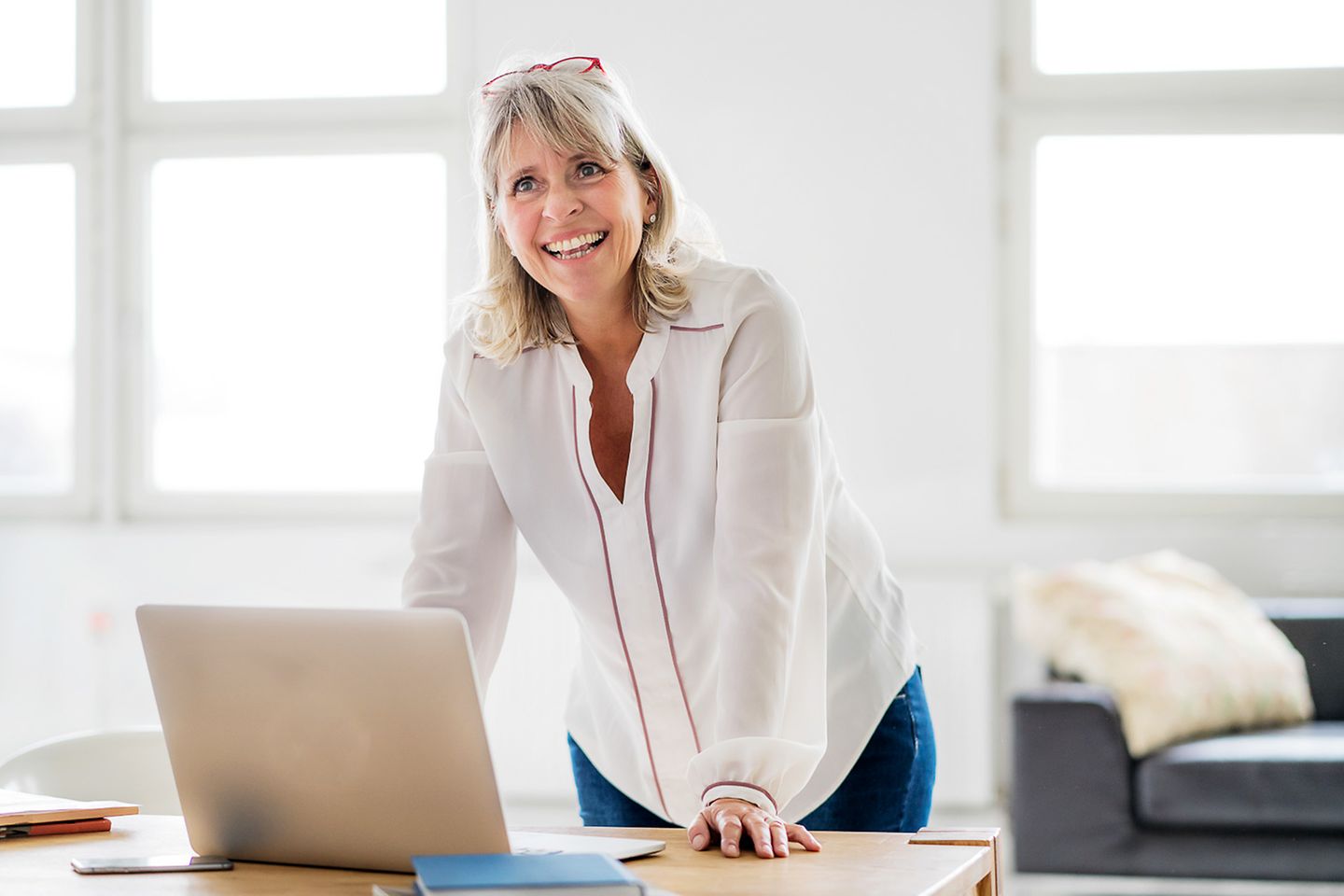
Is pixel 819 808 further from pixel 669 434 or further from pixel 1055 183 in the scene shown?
pixel 1055 183

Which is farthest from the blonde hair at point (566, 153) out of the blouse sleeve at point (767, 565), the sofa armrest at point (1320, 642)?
the sofa armrest at point (1320, 642)

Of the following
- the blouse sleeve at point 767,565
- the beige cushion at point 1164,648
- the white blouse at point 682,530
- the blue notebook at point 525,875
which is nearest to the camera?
the blue notebook at point 525,875

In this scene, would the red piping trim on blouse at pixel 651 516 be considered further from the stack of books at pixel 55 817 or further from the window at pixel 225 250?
the window at pixel 225 250

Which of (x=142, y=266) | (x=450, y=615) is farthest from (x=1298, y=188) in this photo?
(x=450, y=615)

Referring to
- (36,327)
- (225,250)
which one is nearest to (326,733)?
(225,250)

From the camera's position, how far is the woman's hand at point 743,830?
A: 3.85ft

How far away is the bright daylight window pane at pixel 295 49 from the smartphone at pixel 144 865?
11.6 ft

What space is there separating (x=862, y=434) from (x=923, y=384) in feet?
0.74

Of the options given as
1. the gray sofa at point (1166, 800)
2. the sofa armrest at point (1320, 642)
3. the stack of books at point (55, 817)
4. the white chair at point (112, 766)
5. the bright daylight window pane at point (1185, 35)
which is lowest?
the gray sofa at point (1166, 800)

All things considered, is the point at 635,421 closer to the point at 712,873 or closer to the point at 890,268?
the point at 712,873

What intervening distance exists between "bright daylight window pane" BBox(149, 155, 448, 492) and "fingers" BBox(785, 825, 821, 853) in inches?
132

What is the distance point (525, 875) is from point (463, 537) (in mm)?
613

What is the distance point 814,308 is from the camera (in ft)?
13.8

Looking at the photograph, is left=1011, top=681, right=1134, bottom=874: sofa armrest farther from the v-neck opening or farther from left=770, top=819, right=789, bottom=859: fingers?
left=770, top=819, right=789, bottom=859: fingers
